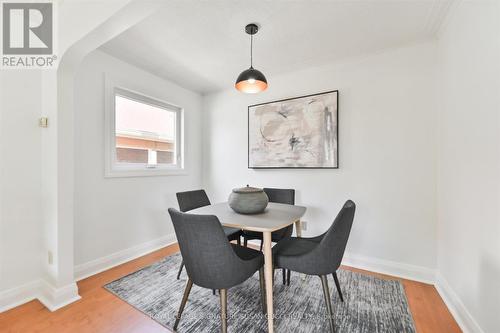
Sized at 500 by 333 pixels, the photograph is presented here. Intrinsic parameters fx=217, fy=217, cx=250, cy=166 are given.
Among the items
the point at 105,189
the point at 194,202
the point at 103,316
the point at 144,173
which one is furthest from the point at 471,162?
the point at 105,189

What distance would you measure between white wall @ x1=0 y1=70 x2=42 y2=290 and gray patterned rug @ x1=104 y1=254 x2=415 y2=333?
28.3 inches

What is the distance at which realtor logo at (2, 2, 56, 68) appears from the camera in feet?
5.84

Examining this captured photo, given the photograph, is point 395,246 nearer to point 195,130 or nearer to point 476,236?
point 476,236

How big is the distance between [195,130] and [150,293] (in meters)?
2.44

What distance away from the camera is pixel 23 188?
6.07ft

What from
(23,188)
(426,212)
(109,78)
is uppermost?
(109,78)

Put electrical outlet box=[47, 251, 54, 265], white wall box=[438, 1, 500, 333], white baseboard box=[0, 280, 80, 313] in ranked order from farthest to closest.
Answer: electrical outlet box=[47, 251, 54, 265], white baseboard box=[0, 280, 80, 313], white wall box=[438, 1, 500, 333]

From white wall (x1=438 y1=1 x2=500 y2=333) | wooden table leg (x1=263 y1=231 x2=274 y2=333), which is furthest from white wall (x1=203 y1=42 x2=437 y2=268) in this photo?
wooden table leg (x1=263 y1=231 x2=274 y2=333)

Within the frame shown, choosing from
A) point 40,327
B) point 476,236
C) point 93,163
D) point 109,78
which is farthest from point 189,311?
point 109,78

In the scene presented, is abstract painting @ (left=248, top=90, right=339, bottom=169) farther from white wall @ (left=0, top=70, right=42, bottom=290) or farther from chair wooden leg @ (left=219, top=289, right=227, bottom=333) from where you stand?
white wall @ (left=0, top=70, right=42, bottom=290)

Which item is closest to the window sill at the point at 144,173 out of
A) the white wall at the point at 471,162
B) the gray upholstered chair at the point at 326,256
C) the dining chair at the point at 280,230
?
the dining chair at the point at 280,230

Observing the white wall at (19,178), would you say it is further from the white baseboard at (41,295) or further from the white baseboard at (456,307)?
the white baseboard at (456,307)

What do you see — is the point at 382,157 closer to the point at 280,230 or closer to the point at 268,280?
the point at 280,230

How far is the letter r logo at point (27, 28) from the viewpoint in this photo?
5.85ft
